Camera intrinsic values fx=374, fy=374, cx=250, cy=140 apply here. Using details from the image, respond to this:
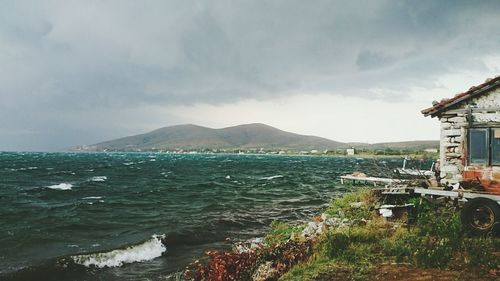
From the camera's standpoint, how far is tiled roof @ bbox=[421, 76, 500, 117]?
539 inches

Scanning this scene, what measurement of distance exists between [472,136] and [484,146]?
0.54 m

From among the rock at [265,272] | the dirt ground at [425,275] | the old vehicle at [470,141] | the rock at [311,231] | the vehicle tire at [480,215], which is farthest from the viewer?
the old vehicle at [470,141]

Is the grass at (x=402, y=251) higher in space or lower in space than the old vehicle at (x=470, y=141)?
lower

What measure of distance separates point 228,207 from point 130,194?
12415 mm

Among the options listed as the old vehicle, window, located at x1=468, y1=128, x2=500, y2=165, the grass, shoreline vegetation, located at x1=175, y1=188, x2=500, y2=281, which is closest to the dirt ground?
shoreline vegetation, located at x1=175, y1=188, x2=500, y2=281

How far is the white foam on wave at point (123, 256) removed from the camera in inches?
556

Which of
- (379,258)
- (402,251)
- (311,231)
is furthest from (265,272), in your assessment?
(311,231)

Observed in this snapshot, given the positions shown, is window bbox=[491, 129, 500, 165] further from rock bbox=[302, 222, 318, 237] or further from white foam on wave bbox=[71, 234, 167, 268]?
white foam on wave bbox=[71, 234, 167, 268]

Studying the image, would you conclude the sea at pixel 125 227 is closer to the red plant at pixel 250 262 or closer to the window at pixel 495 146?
the red plant at pixel 250 262

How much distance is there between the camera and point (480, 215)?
36.0 feet

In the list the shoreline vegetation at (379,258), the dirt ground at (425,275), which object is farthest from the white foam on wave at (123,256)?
the dirt ground at (425,275)

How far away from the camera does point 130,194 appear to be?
116 ft

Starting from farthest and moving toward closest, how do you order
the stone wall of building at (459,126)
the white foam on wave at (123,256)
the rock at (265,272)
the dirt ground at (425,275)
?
1. the white foam on wave at (123,256)
2. the stone wall of building at (459,126)
3. the rock at (265,272)
4. the dirt ground at (425,275)

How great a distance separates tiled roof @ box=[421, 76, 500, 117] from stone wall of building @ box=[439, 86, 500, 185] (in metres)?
0.22
